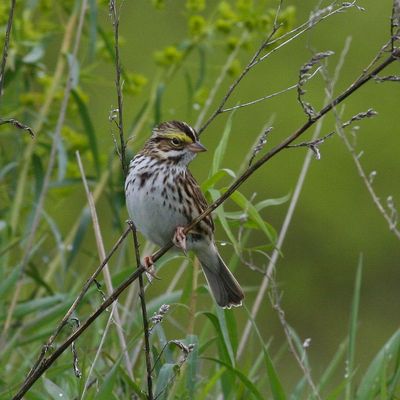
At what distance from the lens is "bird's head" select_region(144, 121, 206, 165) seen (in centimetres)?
318

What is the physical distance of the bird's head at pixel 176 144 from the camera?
3.18 meters

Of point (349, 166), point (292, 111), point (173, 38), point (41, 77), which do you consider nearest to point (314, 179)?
point (349, 166)

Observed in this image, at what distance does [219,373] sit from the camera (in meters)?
2.87

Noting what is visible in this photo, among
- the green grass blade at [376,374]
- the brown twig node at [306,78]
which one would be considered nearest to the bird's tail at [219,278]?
the green grass blade at [376,374]

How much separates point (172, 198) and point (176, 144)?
0.14 meters

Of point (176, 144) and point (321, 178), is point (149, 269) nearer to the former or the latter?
point (176, 144)

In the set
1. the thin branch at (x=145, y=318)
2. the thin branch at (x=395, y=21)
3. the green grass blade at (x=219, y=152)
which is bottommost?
the thin branch at (x=145, y=318)

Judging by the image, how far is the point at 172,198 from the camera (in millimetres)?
3191

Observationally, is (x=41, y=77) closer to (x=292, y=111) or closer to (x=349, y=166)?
(x=292, y=111)

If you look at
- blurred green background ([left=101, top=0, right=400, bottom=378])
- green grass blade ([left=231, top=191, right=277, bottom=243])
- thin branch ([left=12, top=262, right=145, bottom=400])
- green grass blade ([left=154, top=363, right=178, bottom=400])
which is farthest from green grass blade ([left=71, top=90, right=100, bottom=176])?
blurred green background ([left=101, top=0, right=400, bottom=378])

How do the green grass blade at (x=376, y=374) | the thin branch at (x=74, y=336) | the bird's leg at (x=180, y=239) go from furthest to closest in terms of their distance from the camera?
the green grass blade at (x=376, y=374) → the bird's leg at (x=180, y=239) → the thin branch at (x=74, y=336)

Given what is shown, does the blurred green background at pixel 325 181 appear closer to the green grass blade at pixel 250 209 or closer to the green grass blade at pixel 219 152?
the green grass blade at pixel 219 152

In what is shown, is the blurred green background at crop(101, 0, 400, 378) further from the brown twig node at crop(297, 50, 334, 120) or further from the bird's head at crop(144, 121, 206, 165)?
the brown twig node at crop(297, 50, 334, 120)

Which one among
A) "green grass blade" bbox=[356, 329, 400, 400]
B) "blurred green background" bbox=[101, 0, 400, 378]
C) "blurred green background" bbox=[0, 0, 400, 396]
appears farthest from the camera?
"blurred green background" bbox=[101, 0, 400, 378]
